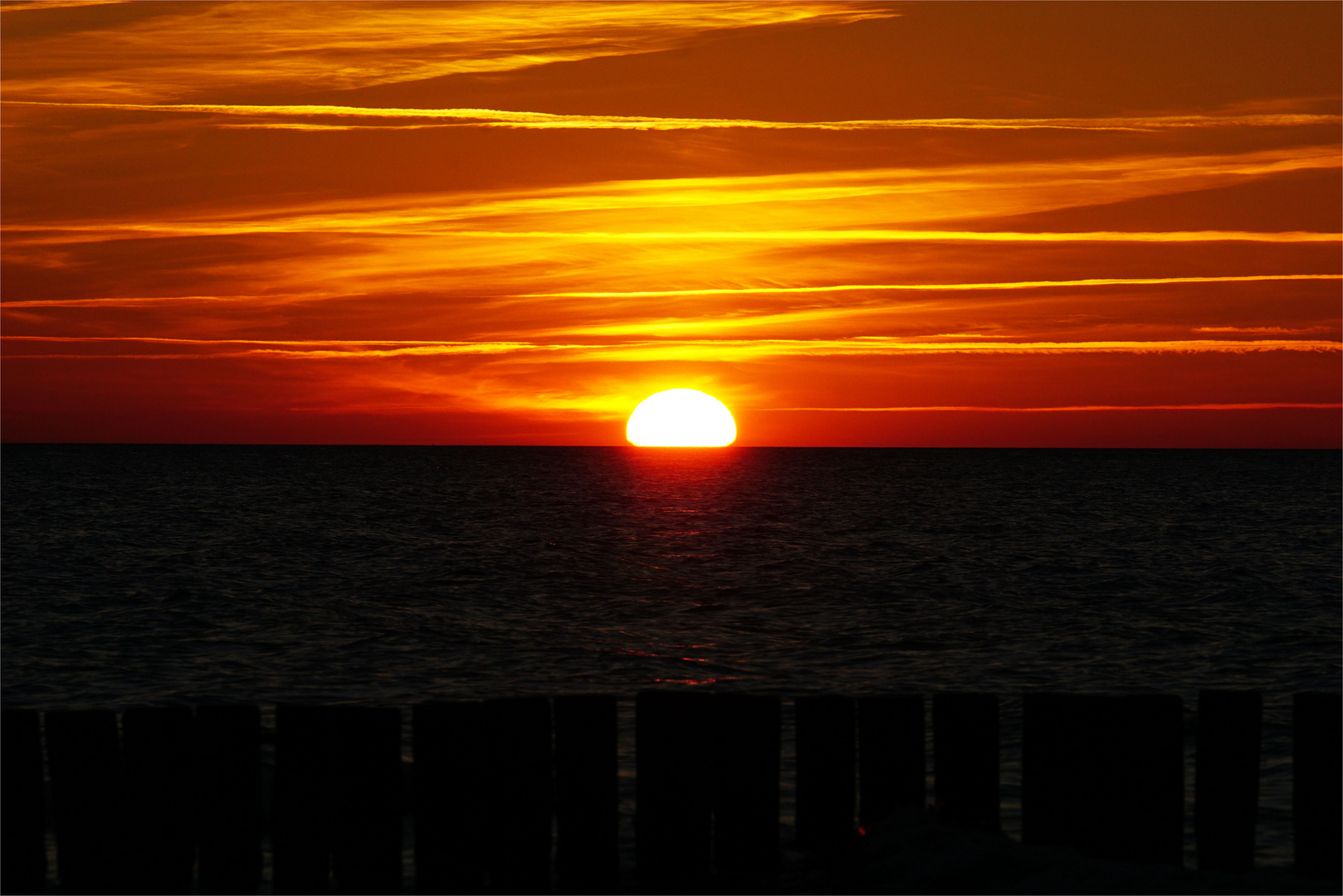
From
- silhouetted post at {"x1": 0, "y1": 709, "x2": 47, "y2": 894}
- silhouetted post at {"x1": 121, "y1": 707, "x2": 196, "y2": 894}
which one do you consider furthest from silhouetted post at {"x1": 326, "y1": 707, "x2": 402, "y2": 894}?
silhouetted post at {"x1": 0, "y1": 709, "x2": 47, "y2": 894}

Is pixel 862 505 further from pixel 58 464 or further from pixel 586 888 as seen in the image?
pixel 58 464

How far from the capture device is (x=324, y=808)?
7.11 m

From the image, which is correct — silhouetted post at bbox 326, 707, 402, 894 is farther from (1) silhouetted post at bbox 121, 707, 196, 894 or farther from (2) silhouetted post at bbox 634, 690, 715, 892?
(2) silhouetted post at bbox 634, 690, 715, 892

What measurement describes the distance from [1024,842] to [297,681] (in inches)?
499

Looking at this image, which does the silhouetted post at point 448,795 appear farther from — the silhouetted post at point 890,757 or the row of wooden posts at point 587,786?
the silhouetted post at point 890,757

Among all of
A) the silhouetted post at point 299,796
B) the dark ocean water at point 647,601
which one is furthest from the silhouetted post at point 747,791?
the dark ocean water at point 647,601

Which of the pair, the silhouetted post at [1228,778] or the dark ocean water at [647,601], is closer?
the silhouetted post at [1228,778]

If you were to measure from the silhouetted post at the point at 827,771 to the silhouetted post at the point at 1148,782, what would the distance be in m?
1.56

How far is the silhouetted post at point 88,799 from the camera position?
6.96 meters

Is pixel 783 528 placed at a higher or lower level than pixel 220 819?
higher

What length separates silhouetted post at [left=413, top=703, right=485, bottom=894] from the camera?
7.15 meters

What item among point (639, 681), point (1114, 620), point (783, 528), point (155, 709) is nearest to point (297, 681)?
point (639, 681)

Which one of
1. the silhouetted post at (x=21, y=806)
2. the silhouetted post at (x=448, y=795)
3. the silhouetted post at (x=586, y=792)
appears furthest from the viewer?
the silhouetted post at (x=586, y=792)

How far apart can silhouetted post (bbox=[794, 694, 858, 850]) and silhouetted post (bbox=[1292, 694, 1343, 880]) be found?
2.59 m
